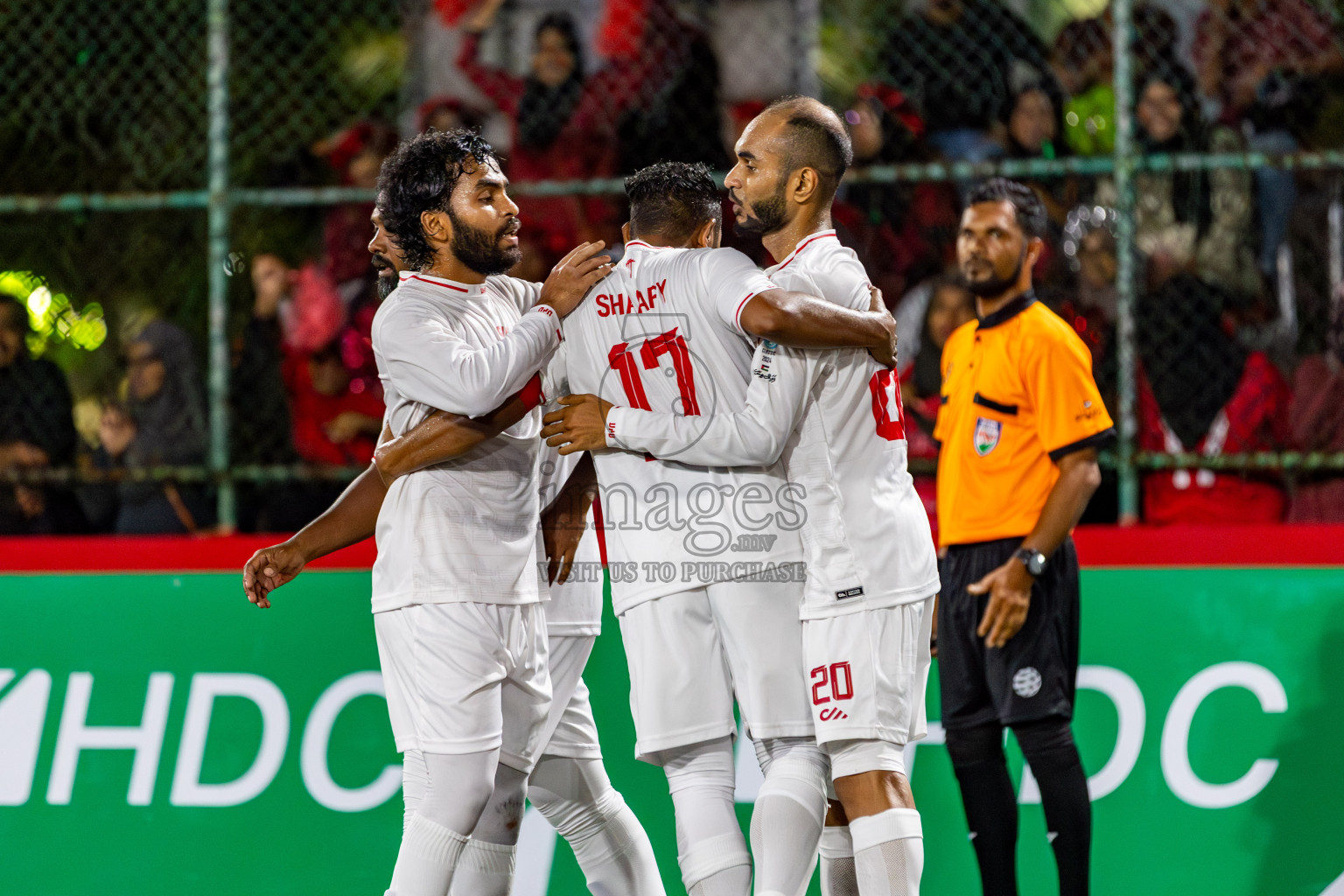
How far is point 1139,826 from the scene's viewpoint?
12.6ft

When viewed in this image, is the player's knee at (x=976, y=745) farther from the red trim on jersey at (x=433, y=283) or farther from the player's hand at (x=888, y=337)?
the red trim on jersey at (x=433, y=283)

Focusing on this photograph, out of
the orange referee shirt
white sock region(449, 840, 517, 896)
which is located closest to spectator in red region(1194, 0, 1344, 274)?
the orange referee shirt

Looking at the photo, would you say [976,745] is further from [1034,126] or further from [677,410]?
[1034,126]

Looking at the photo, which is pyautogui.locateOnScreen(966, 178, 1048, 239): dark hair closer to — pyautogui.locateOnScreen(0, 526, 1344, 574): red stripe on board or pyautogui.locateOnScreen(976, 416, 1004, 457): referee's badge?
pyautogui.locateOnScreen(976, 416, 1004, 457): referee's badge

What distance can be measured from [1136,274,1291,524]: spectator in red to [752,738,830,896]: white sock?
87.4 inches

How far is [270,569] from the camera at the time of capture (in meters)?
3.23

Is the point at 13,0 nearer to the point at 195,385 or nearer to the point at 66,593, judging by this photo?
the point at 195,385

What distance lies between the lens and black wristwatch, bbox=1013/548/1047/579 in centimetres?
367

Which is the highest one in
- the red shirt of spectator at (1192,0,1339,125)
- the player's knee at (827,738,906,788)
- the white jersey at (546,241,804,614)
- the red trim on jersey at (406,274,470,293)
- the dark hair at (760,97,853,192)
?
the red shirt of spectator at (1192,0,1339,125)

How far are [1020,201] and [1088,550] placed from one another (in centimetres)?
104

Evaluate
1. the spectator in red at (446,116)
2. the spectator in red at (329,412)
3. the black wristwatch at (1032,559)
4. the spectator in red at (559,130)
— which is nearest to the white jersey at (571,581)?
the black wristwatch at (1032,559)

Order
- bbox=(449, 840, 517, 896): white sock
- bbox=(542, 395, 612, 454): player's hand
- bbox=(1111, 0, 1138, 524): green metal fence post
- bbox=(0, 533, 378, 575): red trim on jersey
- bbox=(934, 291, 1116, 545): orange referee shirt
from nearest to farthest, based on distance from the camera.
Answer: bbox=(542, 395, 612, 454): player's hand
bbox=(449, 840, 517, 896): white sock
bbox=(934, 291, 1116, 545): orange referee shirt
bbox=(0, 533, 378, 575): red trim on jersey
bbox=(1111, 0, 1138, 524): green metal fence post

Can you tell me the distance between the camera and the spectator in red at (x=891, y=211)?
528cm

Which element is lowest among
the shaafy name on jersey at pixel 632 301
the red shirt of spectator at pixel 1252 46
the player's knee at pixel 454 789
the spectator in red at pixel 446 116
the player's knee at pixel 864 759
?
the player's knee at pixel 454 789
